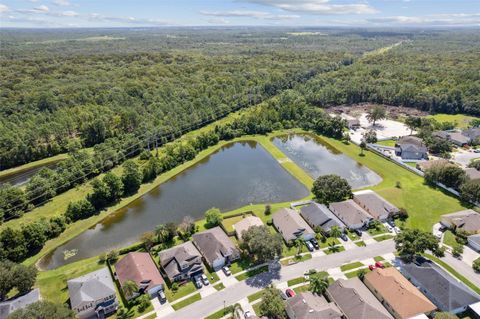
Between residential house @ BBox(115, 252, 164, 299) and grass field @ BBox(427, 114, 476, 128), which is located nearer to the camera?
residential house @ BBox(115, 252, 164, 299)

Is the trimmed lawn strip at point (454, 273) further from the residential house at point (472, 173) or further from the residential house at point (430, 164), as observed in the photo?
the residential house at point (430, 164)

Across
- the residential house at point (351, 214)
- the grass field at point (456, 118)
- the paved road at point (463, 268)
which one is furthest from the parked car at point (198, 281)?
the grass field at point (456, 118)

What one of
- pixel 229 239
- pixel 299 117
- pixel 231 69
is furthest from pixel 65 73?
pixel 229 239

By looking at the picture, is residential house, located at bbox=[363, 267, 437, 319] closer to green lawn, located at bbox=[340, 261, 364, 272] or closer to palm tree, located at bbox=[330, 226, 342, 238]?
green lawn, located at bbox=[340, 261, 364, 272]

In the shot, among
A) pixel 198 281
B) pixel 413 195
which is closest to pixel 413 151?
pixel 413 195

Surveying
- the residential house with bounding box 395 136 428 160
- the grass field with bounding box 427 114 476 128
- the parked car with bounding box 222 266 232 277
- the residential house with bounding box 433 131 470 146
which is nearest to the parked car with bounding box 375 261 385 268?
the parked car with bounding box 222 266 232 277

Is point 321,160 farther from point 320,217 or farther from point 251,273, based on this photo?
point 251,273
